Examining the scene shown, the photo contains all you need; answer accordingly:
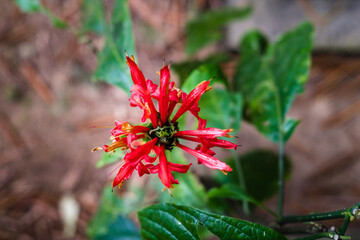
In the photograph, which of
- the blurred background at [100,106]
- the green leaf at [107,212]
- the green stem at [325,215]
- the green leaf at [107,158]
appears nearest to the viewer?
the green stem at [325,215]

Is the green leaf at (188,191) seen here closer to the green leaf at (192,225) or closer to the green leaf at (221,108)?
the green leaf at (221,108)

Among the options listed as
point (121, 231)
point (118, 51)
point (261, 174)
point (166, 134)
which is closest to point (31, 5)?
point (118, 51)

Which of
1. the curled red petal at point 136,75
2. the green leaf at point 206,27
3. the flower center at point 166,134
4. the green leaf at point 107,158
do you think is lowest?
the flower center at point 166,134

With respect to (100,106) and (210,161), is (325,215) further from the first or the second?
(100,106)

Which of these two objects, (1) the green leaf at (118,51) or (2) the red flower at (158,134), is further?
(1) the green leaf at (118,51)

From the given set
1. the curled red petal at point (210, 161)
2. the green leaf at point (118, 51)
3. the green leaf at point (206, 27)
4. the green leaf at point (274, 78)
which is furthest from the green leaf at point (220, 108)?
the green leaf at point (206, 27)
